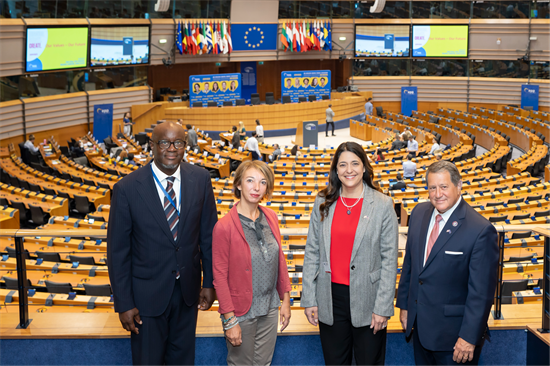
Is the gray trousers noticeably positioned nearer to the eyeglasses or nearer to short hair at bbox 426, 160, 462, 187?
the eyeglasses

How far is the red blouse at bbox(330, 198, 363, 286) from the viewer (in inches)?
119

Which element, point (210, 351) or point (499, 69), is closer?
point (210, 351)

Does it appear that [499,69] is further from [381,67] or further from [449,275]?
[449,275]

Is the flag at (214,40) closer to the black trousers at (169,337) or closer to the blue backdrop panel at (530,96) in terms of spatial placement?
the blue backdrop panel at (530,96)

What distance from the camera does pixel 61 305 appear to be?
5305 millimetres

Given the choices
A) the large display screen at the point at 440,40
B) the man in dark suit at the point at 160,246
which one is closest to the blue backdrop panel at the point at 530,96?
the large display screen at the point at 440,40

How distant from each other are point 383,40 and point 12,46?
16305 millimetres

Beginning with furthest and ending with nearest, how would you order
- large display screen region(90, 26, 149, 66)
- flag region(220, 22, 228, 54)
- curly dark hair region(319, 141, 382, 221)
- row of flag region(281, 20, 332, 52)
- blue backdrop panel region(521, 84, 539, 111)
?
row of flag region(281, 20, 332, 52)
blue backdrop panel region(521, 84, 539, 111)
flag region(220, 22, 228, 54)
large display screen region(90, 26, 149, 66)
curly dark hair region(319, 141, 382, 221)

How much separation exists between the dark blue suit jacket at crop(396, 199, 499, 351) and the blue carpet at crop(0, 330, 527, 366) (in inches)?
25.1

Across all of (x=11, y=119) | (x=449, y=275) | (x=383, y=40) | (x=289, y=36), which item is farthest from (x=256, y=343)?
(x=383, y=40)

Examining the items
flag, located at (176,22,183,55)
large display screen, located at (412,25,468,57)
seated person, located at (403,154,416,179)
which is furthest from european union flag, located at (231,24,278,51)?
seated person, located at (403,154,416,179)

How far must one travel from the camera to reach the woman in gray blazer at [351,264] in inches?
117

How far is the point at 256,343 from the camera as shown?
310 centimetres

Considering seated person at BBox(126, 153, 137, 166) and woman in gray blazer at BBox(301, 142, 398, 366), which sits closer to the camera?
woman in gray blazer at BBox(301, 142, 398, 366)
